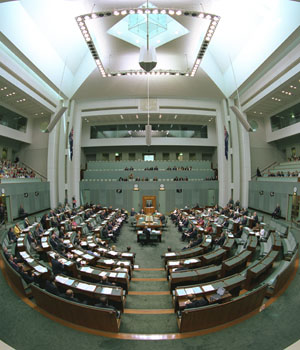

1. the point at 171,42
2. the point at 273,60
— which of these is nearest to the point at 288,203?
the point at 273,60

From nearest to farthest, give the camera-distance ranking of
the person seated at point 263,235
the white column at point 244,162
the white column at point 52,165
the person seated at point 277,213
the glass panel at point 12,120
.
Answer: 1. the person seated at point 263,235
2. the person seated at point 277,213
3. the glass panel at point 12,120
4. the white column at point 52,165
5. the white column at point 244,162

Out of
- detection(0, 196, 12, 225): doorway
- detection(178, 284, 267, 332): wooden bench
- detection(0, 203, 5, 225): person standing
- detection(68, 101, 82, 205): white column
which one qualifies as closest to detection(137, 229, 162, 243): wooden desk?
detection(178, 284, 267, 332): wooden bench

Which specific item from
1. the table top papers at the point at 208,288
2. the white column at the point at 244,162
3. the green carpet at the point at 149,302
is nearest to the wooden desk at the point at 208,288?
the table top papers at the point at 208,288

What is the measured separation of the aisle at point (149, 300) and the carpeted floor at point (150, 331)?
2 cm

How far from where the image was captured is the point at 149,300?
589cm

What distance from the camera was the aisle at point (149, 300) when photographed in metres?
4.58

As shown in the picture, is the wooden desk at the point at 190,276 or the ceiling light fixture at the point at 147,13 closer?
the wooden desk at the point at 190,276

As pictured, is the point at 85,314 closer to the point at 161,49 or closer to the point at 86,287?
the point at 86,287

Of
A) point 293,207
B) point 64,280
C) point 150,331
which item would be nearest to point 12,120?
point 64,280

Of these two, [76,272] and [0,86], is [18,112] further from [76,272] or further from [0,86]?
[76,272]

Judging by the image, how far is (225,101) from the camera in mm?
20750

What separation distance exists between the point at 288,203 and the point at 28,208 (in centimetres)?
2226

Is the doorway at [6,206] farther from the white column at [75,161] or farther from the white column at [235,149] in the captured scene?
the white column at [235,149]

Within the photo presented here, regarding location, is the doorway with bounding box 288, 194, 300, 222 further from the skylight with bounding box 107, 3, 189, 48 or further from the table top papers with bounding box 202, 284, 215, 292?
the skylight with bounding box 107, 3, 189, 48
